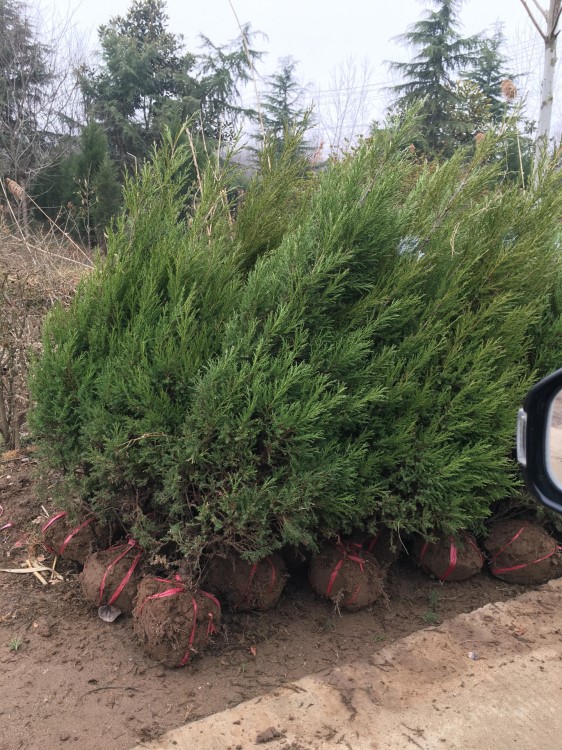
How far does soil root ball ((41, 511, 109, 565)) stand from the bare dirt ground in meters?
0.15

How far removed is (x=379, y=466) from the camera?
2887mm

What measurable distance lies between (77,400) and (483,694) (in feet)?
7.29

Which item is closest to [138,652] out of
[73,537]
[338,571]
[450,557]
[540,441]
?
[73,537]

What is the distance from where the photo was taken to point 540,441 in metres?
1.38

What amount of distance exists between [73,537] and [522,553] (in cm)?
246

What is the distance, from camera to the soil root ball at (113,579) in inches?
110

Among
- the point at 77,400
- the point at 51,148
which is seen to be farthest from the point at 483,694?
the point at 51,148

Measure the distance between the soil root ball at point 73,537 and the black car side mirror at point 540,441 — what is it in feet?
7.53

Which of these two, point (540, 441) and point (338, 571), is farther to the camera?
point (338, 571)

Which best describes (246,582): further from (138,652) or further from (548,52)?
(548,52)

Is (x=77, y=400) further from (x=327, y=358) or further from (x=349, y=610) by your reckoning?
(x=349, y=610)

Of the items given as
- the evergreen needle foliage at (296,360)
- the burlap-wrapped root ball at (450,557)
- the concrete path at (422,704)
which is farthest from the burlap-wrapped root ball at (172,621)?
the burlap-wrapped root ball at (450,557)

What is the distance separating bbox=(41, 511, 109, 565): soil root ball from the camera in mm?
3074

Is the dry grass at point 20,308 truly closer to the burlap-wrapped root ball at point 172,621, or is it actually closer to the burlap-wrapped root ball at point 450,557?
the burlap-wrapped root ball at point 172,621
